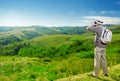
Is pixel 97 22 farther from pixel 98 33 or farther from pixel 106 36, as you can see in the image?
pixel 106 36

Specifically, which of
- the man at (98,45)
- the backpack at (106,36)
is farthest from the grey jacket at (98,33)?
the backpack at (106,36)

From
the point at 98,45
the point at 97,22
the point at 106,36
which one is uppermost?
the point at 97,22

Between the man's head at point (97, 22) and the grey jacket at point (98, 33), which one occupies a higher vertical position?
the man's head at point (97, 22)

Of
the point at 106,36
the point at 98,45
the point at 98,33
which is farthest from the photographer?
the point at 98,45

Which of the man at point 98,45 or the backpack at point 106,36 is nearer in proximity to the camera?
the backpack at point 106,36

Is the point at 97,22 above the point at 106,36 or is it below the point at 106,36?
above

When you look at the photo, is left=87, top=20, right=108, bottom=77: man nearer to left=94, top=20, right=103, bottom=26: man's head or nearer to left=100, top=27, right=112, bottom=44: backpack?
left=94, top=20, right=103, bottom=26: man's head

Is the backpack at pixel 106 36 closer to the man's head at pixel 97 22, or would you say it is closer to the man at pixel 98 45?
the man at pixel 98 45

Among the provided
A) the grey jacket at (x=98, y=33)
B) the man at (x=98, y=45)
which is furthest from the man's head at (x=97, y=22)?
the grey jacket at (x=98, y=33)

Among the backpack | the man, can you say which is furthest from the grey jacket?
the backpack

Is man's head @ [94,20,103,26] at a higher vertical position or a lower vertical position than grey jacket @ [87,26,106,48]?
higher

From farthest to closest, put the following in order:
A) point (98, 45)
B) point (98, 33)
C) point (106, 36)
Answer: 1. point (98, 45)
2. point (98, 33)
3. point (106, 36)

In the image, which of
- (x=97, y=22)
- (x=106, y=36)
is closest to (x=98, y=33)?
(x=106, y=36)

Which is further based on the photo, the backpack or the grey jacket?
the grey jacket
